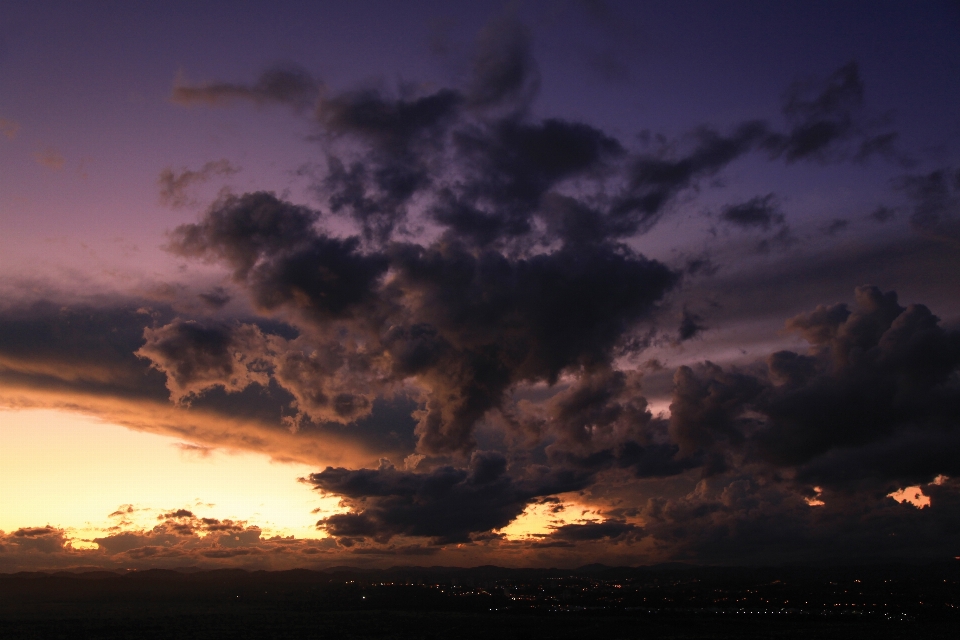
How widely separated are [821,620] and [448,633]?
356ft

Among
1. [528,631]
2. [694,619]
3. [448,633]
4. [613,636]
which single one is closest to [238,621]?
[448,633]

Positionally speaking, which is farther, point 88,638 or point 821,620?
point 821,620

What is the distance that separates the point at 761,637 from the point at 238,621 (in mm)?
141513

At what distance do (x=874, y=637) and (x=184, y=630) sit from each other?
158293 millimetres

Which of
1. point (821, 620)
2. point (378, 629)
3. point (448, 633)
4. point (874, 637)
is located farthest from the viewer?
point (821, 620)

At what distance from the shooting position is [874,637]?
5512 inches

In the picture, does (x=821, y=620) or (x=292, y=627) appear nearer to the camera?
(x=292, y=627)

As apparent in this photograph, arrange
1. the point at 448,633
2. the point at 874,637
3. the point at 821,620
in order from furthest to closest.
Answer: the point at 821,620 < the point at 448,633 < the point at 874,637

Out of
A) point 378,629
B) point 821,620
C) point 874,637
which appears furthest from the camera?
point 821,620

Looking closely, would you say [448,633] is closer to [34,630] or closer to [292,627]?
[292,627]

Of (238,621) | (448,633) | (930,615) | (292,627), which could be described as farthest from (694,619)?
(238,621)

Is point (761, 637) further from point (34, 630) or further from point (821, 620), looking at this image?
point (34, 630)

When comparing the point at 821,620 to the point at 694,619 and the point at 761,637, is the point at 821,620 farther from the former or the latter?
the point at 761,637

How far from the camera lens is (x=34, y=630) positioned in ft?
541
